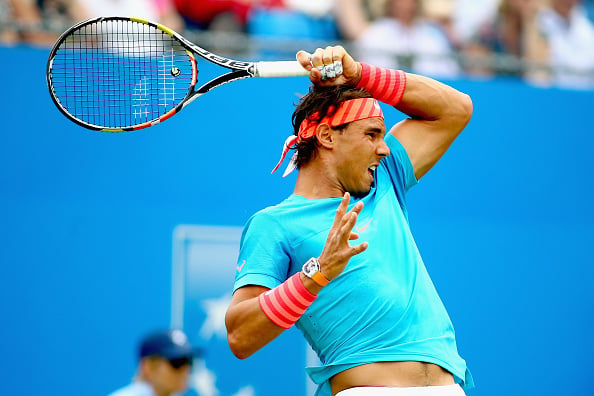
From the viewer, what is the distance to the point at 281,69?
365 centimetres

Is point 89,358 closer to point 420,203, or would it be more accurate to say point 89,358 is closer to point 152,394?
point 152,394

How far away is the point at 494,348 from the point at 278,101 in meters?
2.52

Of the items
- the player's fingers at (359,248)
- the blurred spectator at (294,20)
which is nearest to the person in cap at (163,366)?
the player's fingers at (359,248)

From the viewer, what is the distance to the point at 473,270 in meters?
7.21

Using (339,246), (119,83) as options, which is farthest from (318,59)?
(119,83)

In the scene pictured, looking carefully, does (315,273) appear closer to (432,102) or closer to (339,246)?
(339,246)

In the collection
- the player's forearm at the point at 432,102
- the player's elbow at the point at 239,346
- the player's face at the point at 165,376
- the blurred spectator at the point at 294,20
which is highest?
the blurred spectator at the point at 294,20

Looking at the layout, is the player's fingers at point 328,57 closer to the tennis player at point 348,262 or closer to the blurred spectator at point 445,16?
the tennis player at point 348,262

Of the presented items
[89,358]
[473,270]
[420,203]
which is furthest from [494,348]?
[89,358]

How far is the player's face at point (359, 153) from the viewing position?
11.8 feet

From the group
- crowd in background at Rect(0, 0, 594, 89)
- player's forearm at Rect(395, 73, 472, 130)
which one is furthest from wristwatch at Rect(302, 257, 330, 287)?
crowd in background at Rect(0, 0, 594, 89)

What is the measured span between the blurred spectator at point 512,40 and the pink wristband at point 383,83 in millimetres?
3993

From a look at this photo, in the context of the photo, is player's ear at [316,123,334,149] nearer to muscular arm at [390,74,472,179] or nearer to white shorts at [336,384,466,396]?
muscular arm at [390,74,472,179]

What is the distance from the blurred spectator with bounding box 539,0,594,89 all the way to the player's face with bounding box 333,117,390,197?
4768 mm
